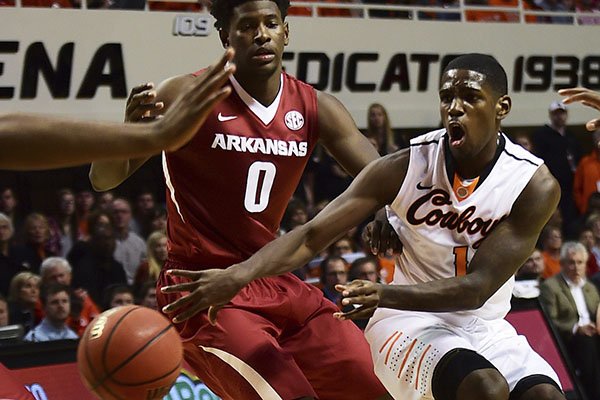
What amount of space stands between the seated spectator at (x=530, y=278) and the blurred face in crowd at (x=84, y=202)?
4034mm

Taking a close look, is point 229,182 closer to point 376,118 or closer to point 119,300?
point 119,300

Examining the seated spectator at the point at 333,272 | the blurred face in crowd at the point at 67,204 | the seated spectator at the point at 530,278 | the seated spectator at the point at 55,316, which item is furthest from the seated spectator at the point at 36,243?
the seated spectator at the point at 530,278

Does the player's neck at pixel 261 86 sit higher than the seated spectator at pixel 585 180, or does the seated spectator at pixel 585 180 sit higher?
the player's neck at pixel 261 86

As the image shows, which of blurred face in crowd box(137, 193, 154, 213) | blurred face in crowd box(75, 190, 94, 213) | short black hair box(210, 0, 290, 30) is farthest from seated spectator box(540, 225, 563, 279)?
short black hair box(210, 0, 290, 30)

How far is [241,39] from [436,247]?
1281mm

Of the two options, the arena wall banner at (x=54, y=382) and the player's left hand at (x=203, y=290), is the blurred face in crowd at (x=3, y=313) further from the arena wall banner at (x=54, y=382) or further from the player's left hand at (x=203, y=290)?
the player's left hand at (x=203, y=290)

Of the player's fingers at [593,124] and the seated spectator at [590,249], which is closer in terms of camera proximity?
the player's fingers at [593,124]

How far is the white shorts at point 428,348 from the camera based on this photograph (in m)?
4.81

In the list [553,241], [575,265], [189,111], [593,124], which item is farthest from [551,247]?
[189,111]

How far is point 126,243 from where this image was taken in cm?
998

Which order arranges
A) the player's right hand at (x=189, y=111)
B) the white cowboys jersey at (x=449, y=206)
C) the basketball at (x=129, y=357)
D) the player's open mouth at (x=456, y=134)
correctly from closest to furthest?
the player's right hand at (x=189, y=111), the basketball at (x=129, y=357), the player's open mouth at (x=456, y=134), the white cowboys jersey at (x=449, y=206)

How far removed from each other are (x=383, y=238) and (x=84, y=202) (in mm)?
5924

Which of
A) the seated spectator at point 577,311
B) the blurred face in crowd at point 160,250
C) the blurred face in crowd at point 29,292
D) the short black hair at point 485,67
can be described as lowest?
the seated spectator at point 577,311

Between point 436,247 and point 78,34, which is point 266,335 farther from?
point 78,34
